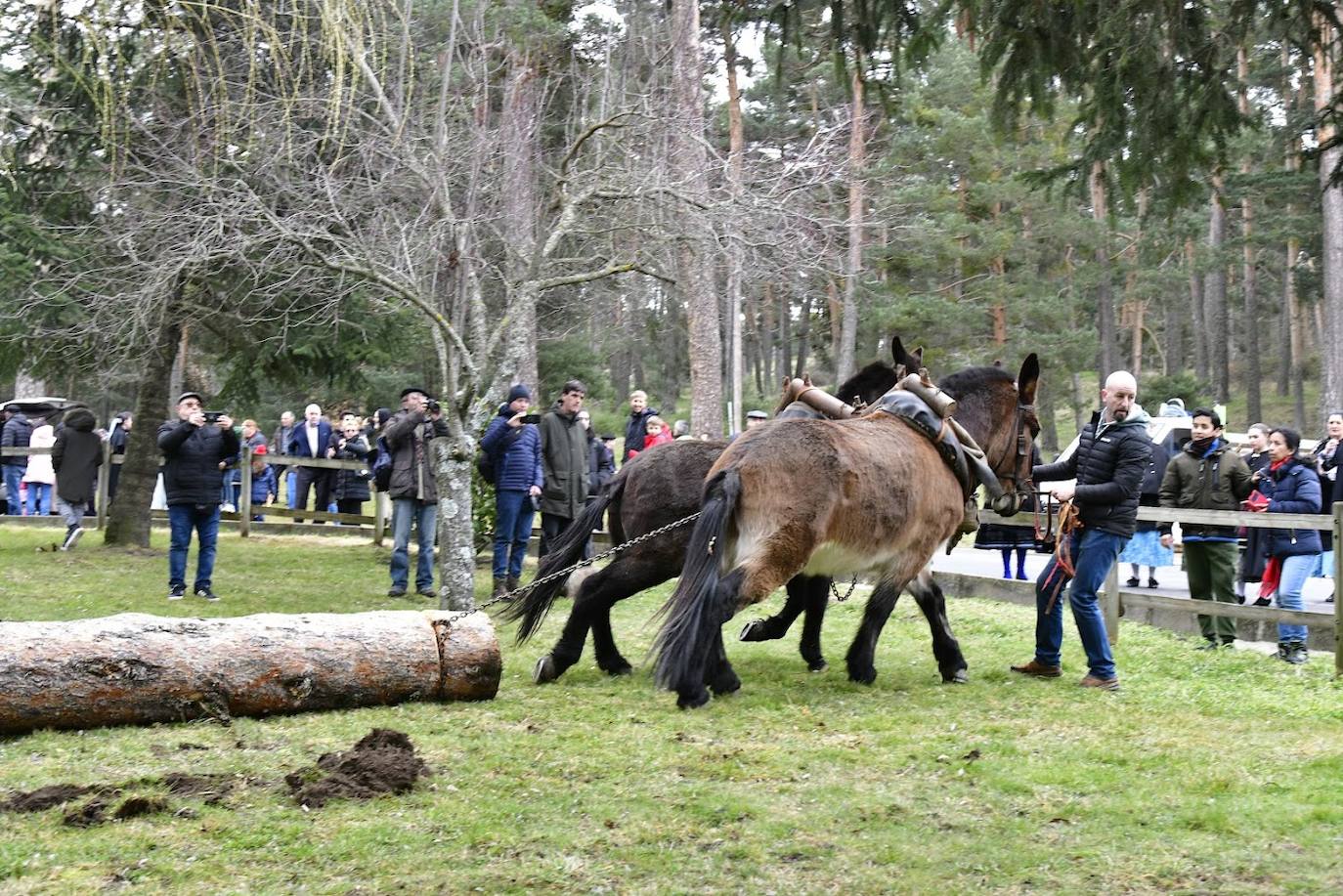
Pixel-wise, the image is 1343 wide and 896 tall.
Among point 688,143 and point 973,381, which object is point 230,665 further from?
point 688,143

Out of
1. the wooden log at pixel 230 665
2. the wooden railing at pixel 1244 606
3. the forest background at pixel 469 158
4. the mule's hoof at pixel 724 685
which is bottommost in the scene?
the mule's hoof at pixel 724 685

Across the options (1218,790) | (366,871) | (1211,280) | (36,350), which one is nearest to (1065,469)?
(1218,790)

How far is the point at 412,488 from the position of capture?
12805mm

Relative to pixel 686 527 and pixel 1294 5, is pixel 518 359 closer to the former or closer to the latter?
pixel 686 527

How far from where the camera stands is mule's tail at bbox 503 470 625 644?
27.3 feet

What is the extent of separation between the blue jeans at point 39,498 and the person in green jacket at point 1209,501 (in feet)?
58.4

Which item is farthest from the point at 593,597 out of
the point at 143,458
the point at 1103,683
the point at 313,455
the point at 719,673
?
the point at 313,455

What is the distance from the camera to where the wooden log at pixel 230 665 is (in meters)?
6.27

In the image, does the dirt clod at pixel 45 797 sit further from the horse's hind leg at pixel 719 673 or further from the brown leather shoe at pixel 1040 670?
the brown leather shoe at pixel 1040 670

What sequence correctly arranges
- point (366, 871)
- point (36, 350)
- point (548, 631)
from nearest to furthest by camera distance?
point (366, 871), point (548, 631), point (36, 350)

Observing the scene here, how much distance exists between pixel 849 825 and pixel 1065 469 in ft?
15.6

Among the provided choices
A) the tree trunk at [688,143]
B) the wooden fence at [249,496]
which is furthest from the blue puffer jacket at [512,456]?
the wooden fence at [249,496]

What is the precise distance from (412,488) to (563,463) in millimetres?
1505

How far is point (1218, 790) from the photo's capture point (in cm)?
593
